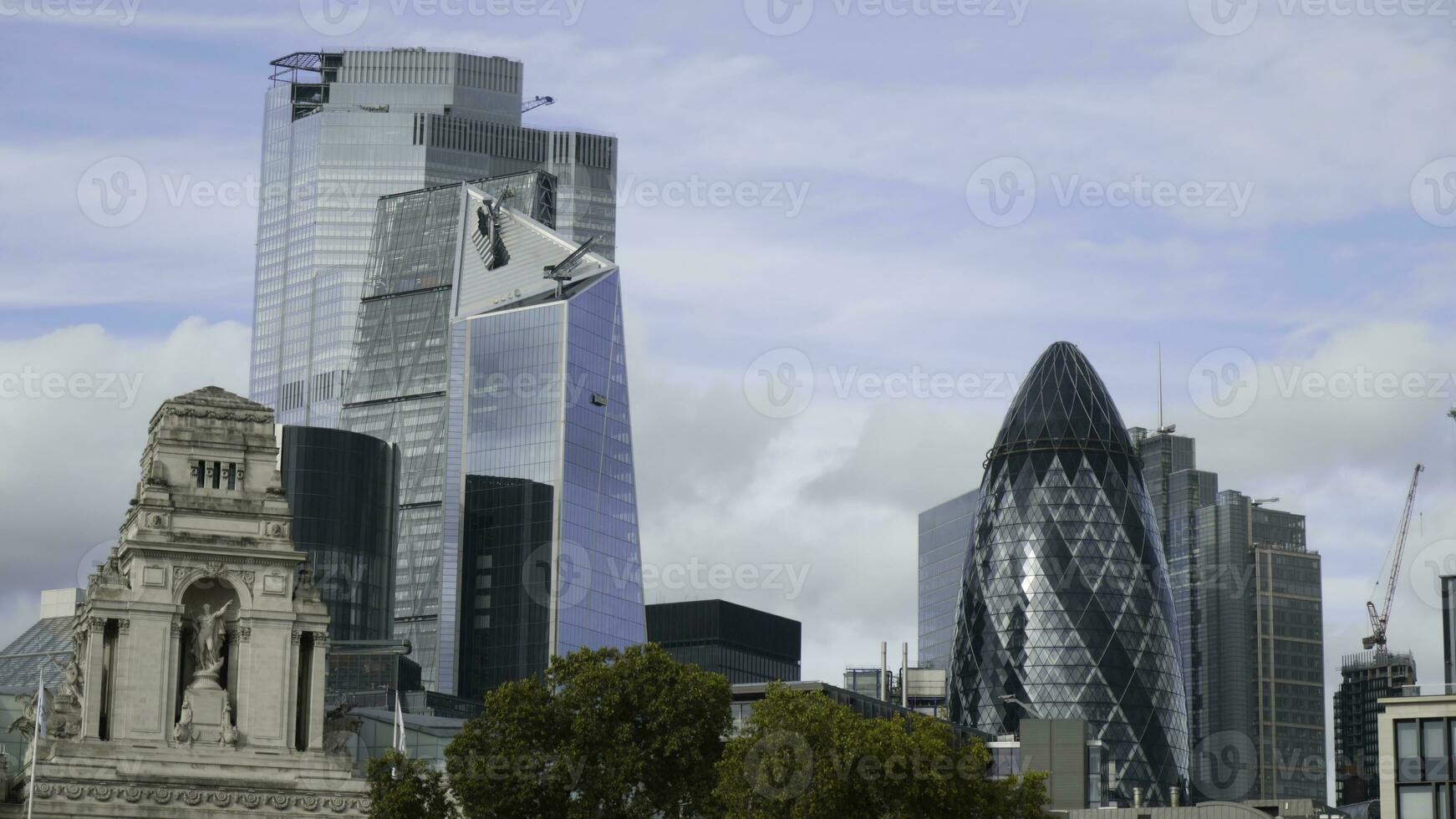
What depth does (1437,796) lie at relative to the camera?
10638 centimetres

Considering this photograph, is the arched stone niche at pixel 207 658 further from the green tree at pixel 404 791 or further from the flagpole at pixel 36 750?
the green tree at pixel 404 791

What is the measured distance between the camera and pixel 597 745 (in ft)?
368

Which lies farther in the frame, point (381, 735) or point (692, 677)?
point (381, 735)

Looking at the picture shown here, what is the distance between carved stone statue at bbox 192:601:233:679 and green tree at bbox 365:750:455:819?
9746mm

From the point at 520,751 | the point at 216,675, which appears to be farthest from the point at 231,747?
the point at 520,751

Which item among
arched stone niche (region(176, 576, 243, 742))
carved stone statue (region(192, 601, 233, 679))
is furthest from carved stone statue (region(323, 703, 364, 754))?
carved stone statue (region(192, 601, 233, 679))

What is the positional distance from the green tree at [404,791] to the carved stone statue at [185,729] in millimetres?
9067

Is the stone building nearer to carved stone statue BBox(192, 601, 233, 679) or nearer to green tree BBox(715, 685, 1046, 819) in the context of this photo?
carved stone statue BBox(192, 601, 233, 679)

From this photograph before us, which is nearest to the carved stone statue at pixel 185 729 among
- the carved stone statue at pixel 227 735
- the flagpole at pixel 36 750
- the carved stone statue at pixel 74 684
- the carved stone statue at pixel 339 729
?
the carved stone statue at pixel 227 735

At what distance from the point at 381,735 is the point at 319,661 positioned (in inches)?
724

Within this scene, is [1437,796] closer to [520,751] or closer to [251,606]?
[520,751]

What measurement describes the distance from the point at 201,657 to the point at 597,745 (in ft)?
68.5

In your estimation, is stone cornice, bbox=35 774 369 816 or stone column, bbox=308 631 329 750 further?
stone column, bbox=308 631 329 750

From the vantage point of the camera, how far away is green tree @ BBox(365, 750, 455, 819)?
109 metres
